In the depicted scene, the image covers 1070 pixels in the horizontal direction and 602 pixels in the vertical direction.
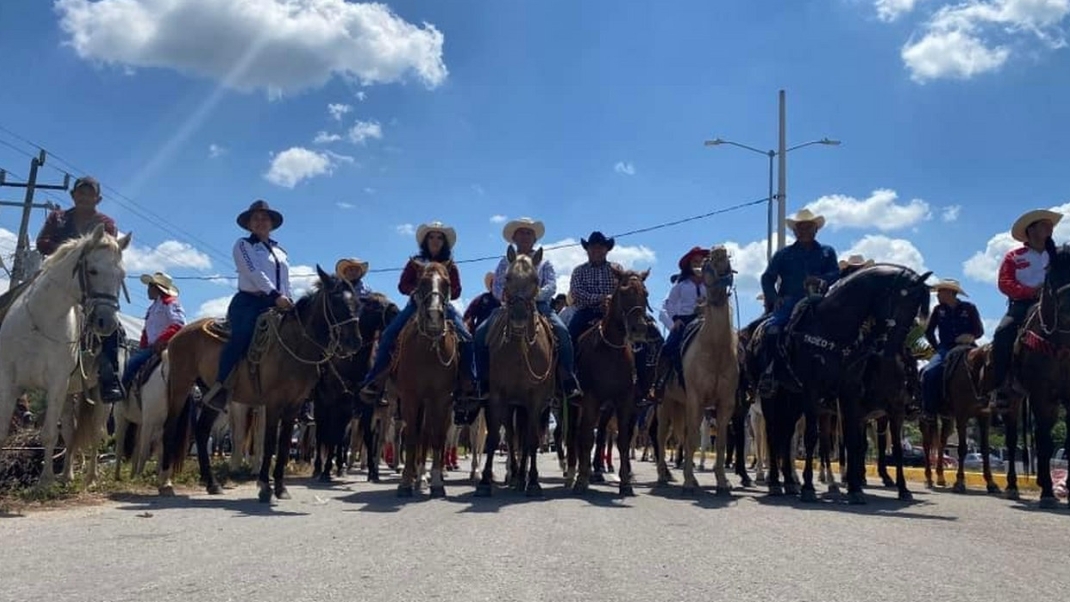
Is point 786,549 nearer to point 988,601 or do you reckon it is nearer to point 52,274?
point 988,601

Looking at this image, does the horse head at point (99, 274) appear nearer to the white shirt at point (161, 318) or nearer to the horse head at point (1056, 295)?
the white shirt at point (161, 318)

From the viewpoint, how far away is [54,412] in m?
8.88

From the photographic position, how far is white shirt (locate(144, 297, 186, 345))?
13.1 m

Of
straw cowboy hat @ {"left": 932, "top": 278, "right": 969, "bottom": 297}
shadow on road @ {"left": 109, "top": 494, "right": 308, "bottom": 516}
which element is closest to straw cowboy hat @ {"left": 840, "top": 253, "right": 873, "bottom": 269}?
straw cowboy hat @ {"left": 932, "top": 278, "right": 969, "bottom": 297}

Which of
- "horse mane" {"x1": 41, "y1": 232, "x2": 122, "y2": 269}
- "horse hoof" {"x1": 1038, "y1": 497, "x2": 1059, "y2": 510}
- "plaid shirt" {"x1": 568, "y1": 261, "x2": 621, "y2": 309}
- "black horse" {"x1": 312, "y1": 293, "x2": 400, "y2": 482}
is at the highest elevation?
"plaid shirt" {"x1": 568, "y1": 261, "x2": 621, "y2": 309}

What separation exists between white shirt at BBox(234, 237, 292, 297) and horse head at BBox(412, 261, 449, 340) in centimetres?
173

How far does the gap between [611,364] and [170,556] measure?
6.50 metres

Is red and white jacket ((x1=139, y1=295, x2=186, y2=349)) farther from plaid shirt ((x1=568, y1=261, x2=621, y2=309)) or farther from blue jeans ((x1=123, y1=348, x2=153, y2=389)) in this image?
plaid shirt ((x1=568, y1=261, x2=621, y2=309))

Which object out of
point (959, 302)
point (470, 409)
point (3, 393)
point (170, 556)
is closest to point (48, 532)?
point (170, 556)

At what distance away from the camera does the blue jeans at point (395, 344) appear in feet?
35.6

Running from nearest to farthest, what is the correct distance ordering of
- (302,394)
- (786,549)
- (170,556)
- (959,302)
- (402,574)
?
(402,574)
(170,556)
(786,549)
(302,394)
(959,302)

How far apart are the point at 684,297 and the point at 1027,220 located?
4.87 meters

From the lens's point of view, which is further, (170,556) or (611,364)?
(611,364)

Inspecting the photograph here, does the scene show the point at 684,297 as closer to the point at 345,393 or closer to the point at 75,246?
the point at 345,393
